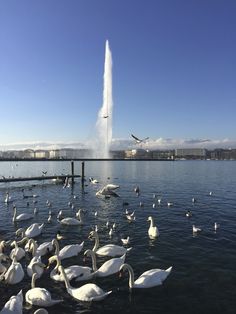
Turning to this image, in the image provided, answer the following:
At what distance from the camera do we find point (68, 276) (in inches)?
650

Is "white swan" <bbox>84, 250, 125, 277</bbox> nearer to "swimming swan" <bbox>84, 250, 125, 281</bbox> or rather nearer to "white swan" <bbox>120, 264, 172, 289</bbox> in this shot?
"swimming swan" <bbox>84, 250, 125, 281</bbox>

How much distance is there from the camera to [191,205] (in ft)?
131

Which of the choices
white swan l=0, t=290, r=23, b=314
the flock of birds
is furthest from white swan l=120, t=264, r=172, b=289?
white swan l=0, t=290, r=23, b=314

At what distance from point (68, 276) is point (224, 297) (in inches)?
279

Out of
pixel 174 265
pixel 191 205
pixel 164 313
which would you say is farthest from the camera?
pixel 191 205

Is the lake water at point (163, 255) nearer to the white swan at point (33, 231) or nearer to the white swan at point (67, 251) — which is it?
the white swan at point (67, 251)

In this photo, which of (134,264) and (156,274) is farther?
(134,264)

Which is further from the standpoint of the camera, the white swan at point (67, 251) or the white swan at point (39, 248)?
the white swan at point (39, 248)

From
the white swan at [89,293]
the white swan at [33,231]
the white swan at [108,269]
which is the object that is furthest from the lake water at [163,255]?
the white swan at [33,231]

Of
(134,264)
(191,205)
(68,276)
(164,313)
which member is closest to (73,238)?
(134,264)

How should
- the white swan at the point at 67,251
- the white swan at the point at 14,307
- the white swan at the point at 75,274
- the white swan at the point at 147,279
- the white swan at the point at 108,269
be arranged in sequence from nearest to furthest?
the white swan at the point at 14,307
the white swan at the point at 147,279
the white swan at the point at 75,274
the white swan at the point at 108,269
the white swan at the point at 67,251

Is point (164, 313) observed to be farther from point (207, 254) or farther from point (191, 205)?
point (191, 205)

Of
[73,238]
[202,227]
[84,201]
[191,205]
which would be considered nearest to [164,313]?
[73,238]

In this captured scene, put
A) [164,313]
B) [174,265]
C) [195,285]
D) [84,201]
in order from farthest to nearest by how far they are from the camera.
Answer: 1. [84,201]
2. [174,265]
3. [195,285]
4. [164,313]
